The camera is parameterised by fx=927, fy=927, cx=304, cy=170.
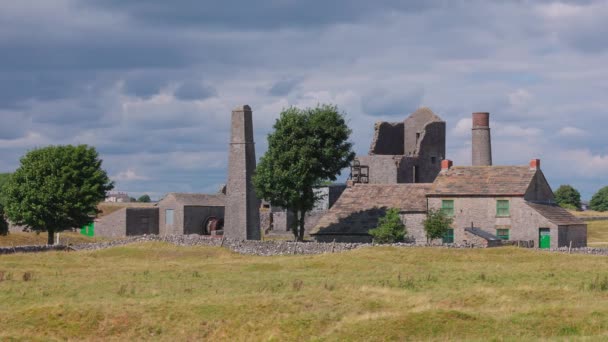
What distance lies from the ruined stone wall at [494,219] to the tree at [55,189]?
2880 centimetres

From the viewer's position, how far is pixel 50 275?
5022cm

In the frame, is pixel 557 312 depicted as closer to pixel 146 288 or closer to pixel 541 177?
pixel 146 288

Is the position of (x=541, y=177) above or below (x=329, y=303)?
above

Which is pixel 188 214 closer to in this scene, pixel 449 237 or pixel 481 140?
pixel 481 140

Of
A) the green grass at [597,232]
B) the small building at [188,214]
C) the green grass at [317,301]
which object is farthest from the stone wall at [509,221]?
the small building at [188,214]

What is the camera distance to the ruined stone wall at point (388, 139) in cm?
9568

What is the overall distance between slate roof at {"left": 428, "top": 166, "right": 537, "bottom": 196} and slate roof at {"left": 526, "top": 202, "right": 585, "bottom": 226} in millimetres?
1717

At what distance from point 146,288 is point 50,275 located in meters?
10.7

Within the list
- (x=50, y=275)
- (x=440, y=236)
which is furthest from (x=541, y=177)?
(x=50, y=275)

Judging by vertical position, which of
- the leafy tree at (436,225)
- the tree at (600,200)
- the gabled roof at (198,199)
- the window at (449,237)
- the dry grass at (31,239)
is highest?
the tree at (600,200)

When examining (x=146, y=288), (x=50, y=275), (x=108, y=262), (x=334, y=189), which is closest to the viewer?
(x=146, y=288)

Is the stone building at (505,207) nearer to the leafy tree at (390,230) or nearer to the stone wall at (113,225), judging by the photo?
the leafy tree at (390,230)

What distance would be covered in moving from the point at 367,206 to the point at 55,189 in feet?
84.3

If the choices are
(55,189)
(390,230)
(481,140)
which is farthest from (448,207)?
(55,189)
